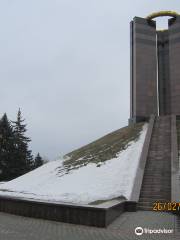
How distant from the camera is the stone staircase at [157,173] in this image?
1116cm

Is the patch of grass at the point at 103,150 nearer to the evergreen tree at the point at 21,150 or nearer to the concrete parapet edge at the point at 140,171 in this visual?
the concrete parapet edge at the point at 140,171

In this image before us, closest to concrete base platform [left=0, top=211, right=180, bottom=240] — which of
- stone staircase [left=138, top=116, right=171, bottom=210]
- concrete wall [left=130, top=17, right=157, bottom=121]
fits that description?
stone staircase [left=138, top=116, right=171, bottom=210]

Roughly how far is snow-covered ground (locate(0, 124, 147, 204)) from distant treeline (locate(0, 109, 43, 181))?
16.2m

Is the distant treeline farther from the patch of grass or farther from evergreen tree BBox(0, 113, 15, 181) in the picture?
the patch of grass

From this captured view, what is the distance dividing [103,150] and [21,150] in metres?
19.5

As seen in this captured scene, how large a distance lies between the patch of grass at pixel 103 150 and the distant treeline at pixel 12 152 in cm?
1513

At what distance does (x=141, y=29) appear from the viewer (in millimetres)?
26297

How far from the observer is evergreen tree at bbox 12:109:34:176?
33.5 metres

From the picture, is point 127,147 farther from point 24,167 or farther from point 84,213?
point 24,167

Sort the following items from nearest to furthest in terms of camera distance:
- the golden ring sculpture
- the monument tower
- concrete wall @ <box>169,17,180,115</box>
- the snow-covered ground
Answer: the snow-covered ground < concrete wall @ <box>169,17,180,115</box> < the monument tower < the golden ring sculpture

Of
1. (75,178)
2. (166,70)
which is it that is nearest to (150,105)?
(166,70)

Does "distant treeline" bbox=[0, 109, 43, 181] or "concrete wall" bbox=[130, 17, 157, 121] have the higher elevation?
"concrete wall" bbox=[130, 17, 157, 121]

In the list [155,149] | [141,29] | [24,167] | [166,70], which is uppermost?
[141,29]

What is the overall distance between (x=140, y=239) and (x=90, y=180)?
6379mm
